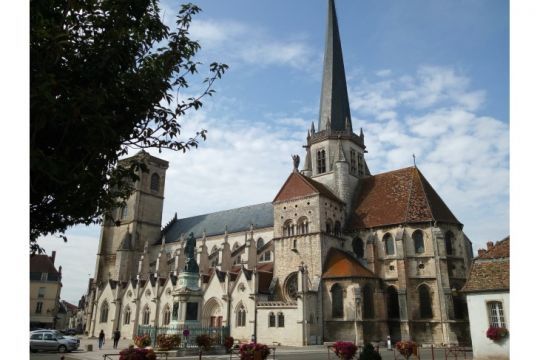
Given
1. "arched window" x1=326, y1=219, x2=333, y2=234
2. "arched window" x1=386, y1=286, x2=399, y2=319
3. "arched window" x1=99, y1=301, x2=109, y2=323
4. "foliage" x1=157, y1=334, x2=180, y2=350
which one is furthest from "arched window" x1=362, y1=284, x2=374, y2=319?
"arched window" x1=99, y1=301, x2=109, y2=323

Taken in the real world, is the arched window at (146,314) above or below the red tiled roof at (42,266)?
below

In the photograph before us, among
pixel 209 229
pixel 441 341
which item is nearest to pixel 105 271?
pixel 209 229

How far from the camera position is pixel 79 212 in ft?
23.7

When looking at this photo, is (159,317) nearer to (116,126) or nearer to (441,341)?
(441,341)

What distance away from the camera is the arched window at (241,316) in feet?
104

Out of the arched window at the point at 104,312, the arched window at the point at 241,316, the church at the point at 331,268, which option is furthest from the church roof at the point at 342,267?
the arched window at the point at 104,312

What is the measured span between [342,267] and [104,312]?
96.4 feet

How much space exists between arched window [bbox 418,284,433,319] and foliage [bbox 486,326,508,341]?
42.9 ft

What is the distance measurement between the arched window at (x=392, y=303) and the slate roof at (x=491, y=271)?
12275 millimetres

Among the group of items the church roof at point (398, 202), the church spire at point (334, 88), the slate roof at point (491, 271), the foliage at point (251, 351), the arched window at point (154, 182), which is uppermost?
the church spire at point (334, 88)

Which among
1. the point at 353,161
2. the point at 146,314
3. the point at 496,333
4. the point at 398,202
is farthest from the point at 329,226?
the point at 146,314

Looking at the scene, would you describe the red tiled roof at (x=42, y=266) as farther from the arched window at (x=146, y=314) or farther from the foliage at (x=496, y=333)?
the foliage at (x=496, y=333)

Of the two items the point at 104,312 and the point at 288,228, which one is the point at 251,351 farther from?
the point at 104,312

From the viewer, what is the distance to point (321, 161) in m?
41.5
